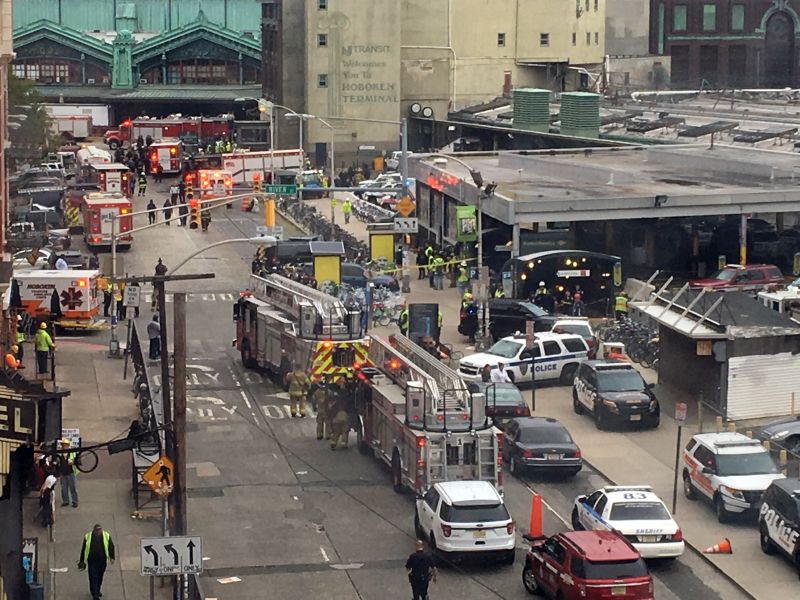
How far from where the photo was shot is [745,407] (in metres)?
40.1

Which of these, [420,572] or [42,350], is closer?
[420,572]

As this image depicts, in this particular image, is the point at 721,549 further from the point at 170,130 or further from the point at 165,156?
the point at 170,130

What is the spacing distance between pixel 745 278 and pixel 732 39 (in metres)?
99.6

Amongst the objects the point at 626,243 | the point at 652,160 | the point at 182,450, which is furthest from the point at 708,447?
the point at 652,160

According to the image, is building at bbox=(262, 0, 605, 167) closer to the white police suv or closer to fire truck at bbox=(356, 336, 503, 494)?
fire truck at bbox=(356, 336, 503, 494)

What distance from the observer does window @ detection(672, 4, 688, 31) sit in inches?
6063

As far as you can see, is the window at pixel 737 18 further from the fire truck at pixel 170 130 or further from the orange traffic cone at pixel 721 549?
the orange traffic cone at pixel 721 549

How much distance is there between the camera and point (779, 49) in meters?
154

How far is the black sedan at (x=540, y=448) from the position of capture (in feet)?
117

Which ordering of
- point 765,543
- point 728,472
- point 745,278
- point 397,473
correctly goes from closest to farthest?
point 765,543 → point 728,472 → point 397,473 → point 745,278

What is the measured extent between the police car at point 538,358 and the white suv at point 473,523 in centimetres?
1487

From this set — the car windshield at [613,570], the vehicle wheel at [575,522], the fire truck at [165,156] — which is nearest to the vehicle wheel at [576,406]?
the vehicle wheel at [575,522]

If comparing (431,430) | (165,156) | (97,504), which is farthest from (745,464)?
(165,156)

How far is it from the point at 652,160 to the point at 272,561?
50026mm
